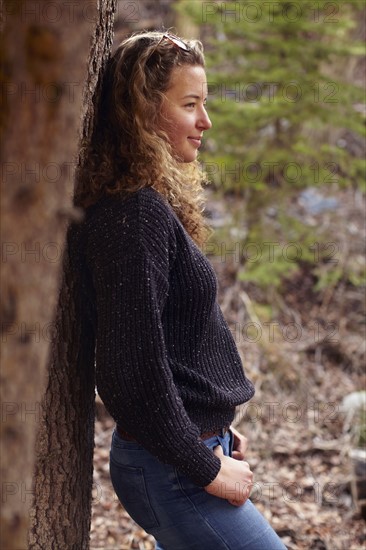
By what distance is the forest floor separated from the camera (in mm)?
4043

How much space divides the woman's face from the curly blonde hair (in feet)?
0.07

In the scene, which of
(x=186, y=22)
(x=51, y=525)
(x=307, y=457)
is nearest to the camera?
(x=51, y=525)

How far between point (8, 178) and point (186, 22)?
8880 millimetres

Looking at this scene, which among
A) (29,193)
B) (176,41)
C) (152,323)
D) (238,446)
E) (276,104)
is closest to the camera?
(29,193)

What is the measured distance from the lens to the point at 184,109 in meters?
2.28

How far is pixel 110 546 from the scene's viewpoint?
11.9 feet

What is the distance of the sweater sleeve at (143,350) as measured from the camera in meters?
1.99

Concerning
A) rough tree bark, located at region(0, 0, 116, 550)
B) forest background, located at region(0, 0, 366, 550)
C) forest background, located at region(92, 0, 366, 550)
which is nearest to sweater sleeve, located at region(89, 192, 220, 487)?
forest background, located at region(0, 0, 366, 550)

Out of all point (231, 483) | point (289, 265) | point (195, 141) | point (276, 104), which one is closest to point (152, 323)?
point (231, 483)

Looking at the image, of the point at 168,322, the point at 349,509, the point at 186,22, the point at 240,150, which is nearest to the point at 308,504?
the point at 349,509

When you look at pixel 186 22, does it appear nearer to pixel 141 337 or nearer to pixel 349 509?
pixel 349 509

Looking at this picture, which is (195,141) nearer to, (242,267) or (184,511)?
(184,511)

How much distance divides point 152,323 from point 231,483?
1.78 ft

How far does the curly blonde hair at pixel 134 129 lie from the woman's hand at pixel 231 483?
0.81 m
